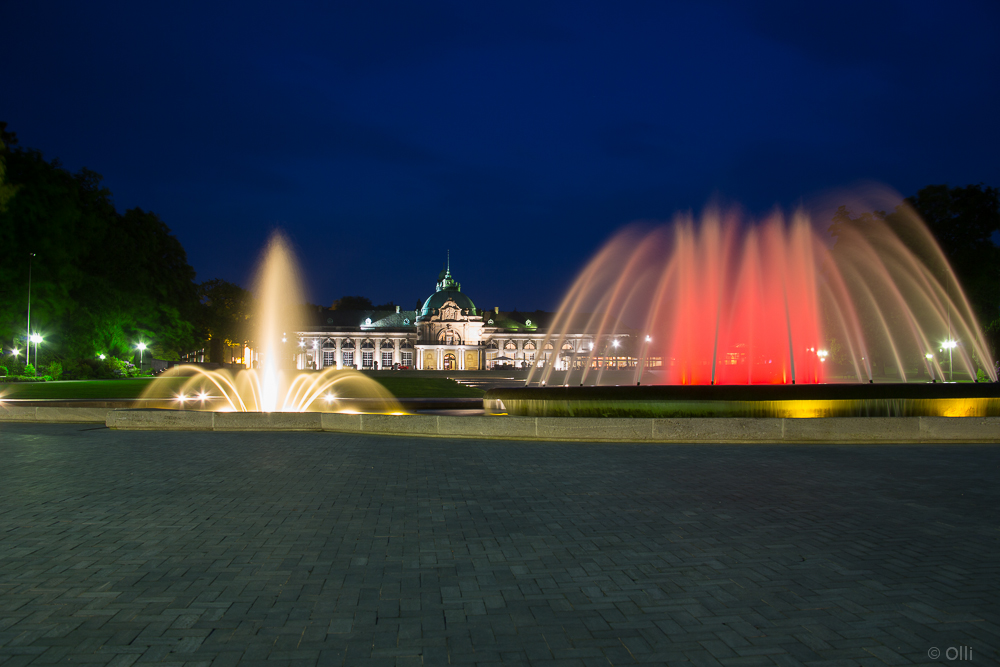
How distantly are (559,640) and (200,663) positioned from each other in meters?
2.31

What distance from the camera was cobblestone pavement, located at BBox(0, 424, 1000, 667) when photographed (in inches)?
170

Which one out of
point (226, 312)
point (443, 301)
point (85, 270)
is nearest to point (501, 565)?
point (85, 270)

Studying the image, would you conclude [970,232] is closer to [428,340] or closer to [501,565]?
[501,565]

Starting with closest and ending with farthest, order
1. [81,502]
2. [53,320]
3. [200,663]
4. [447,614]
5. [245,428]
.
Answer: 1. [200,663]
2. [447,614]
3. [81,502]
4. [245,428]
5. [53,320]

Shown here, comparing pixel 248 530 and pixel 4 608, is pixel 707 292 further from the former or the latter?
pixel 4 608

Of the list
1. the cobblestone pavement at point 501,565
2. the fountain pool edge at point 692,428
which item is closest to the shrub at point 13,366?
the fountain pool edge at point 692,428

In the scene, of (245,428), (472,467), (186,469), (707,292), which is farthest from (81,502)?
(707,292)

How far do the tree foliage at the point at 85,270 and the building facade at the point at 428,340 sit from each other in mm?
81170

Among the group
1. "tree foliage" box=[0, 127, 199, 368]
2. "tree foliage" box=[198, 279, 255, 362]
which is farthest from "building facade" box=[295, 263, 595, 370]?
"tree foliage" box=[0, 127, 199, 368]

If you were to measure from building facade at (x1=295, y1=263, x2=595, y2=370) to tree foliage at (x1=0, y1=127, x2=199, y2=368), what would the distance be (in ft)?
266

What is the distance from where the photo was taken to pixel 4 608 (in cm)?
490

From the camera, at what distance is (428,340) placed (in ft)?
496

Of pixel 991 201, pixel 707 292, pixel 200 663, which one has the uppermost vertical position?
pixel 991 201

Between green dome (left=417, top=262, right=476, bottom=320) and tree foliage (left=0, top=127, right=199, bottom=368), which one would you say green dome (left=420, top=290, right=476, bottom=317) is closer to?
green dome (left=417, top=262, right=476, bottom=320)
